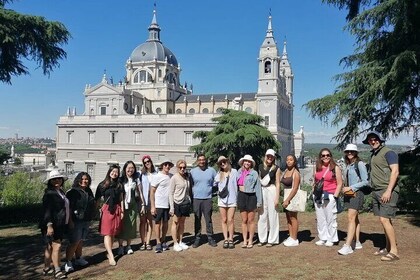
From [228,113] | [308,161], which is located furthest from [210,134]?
[308,161]

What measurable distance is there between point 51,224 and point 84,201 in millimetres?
535

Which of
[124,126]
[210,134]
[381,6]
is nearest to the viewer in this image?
[381,6]

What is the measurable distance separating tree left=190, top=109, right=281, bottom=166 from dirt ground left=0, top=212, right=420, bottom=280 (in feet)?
60.1

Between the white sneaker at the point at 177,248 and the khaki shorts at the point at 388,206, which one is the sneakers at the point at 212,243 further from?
the khaki shorts at the point at 388,206

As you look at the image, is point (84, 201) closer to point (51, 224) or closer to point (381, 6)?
point (51, 224)

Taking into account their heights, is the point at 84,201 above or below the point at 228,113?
below

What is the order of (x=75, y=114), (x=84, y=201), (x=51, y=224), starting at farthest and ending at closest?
(x=75, y=114)
(x=84, y=201)
(x=51, y=224)

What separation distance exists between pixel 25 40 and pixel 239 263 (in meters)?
7.15

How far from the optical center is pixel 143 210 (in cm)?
580

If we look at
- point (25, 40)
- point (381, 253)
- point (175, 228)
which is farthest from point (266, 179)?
point (25, 40)

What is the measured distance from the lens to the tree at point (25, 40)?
8.11m

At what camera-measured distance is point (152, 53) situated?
57.5 metres

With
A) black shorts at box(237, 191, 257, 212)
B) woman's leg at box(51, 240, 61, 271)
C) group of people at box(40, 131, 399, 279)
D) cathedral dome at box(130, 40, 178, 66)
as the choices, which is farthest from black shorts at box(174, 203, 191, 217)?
cathedral dome at box(130, 40, 178, 66)

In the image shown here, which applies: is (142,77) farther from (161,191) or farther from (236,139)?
(161,191)
